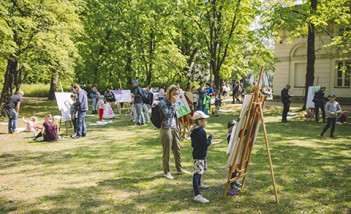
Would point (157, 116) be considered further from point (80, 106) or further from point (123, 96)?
point (123, 96)

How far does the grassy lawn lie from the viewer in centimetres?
547

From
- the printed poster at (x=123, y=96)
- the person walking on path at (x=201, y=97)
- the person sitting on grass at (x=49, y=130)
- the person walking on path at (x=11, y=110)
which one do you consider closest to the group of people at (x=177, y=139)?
the person sitting on grass at (x=49, y=130)

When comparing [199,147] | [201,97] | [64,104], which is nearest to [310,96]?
[201,97]

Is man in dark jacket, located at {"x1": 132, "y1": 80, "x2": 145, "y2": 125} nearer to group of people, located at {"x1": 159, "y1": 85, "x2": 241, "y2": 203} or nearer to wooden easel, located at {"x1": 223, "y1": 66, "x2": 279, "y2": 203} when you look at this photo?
group of people, located at {"x1": 159, "y1": 85, "x2": 241, "y2": 203}

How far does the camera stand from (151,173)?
7441mm

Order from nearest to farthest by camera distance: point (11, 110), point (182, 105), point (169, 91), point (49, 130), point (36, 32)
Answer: point (169, 91), point (182, 105), point (49, 130), point (11, 110), point (36, 32)

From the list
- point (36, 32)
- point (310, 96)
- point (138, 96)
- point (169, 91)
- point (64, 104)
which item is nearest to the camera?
point (169, 91)

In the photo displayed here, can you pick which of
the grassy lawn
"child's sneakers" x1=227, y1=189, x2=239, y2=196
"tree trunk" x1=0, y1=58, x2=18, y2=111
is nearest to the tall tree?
"tree trunk" x1=0, y1=58, x2=18, y2=111

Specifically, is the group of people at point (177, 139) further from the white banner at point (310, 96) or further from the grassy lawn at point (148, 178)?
the white banner at point (310, 96)

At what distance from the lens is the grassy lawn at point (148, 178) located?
5.47 m

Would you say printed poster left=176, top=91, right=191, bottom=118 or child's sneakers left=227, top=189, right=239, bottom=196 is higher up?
printed poster left=176, top=91, right=191, bottom=118

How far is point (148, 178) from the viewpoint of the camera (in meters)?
7.05

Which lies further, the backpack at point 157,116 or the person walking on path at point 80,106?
the person walking on path at point 80,106

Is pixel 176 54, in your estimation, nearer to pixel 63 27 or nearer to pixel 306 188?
pixel 63 27
